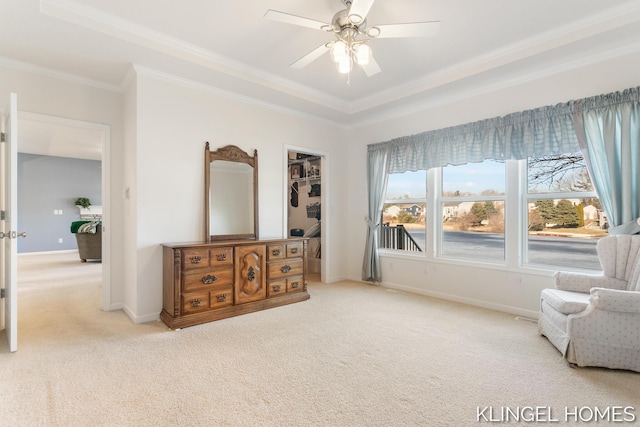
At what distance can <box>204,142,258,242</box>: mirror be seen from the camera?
149 inches

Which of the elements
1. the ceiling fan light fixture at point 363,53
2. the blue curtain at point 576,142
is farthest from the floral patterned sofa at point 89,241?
the ceiling fan light fixture at point 363,53

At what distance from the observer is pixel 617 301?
224 centimetres

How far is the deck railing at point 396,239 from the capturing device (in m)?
4.82

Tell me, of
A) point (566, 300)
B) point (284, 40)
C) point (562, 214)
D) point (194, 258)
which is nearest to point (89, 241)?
point (194, 258)

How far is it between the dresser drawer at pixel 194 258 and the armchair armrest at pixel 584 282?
3.45 m

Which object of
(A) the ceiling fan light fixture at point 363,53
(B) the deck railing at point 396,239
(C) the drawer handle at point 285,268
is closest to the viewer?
(A) the ceiling fan light fixture at point 363,53

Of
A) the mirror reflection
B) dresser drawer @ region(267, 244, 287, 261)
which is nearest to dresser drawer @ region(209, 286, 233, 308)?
dresser drawer @ region(267, 244, 287, 261)

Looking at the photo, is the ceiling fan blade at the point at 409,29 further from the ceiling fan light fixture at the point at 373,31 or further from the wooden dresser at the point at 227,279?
the wooden dresser at the point at 227,279

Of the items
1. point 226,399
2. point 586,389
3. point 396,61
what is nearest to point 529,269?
point 586,389

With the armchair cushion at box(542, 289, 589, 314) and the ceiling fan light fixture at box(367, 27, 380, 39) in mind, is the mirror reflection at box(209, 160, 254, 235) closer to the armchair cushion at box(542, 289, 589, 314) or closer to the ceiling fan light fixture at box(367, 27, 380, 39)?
the ceiling fan light fixture at box(367, 27, 380, 39)

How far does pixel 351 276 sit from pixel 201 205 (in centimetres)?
284

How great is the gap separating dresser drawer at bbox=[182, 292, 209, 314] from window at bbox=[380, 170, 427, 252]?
2.89 meters

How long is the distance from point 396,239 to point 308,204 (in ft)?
6.67

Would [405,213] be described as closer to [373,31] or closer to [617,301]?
[617,301]
